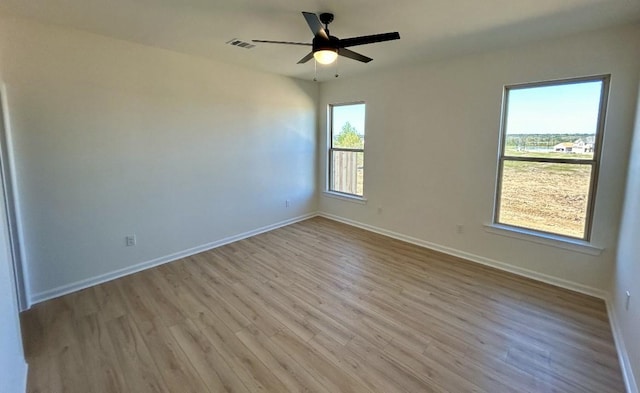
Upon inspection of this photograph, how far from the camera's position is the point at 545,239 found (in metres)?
3.18

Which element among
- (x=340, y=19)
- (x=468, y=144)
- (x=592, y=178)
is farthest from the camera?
(x=468, y=144)

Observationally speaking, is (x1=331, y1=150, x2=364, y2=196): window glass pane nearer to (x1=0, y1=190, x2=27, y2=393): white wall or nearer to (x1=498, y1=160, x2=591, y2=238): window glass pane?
(x1=498, y1=160, x2=591, y2=238): window glass pane

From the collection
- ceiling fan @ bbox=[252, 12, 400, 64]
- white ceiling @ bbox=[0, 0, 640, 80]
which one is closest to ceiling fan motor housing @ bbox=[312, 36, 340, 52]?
ceiling fan @ bbox=[252, 12, 400, 64]

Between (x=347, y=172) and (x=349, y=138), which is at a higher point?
(x=349, y=138)

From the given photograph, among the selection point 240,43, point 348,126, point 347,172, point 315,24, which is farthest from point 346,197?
point 315,24

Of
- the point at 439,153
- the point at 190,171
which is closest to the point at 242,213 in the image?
the point at 190,171

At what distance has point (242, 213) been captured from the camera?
4520 millimetres

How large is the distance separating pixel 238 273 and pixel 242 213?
1.34 m

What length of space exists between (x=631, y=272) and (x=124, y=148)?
15.5 feet

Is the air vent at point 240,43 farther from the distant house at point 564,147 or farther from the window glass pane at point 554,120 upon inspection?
the distant house at point 564,147

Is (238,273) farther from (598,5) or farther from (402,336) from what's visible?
(598,5)

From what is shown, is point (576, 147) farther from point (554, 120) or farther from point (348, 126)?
point (348, 126)

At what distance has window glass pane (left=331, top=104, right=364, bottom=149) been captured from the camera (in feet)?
16.3

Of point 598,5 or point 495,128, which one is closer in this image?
point 598,5
